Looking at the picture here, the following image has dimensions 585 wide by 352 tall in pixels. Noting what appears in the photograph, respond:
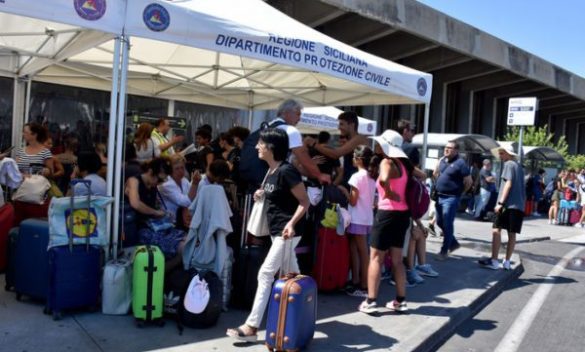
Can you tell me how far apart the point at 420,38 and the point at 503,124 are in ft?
57.0

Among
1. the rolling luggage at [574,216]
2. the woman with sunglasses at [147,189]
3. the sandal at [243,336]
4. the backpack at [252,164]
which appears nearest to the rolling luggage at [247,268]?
the backpack at [252,164]

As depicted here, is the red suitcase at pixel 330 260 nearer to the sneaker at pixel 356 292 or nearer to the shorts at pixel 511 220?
the sneaker at pixel 356 292

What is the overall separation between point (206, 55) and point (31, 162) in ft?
9.67

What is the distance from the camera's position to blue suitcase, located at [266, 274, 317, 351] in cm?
394

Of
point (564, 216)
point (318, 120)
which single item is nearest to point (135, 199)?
point (318, 120)

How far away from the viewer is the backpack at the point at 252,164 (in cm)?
483

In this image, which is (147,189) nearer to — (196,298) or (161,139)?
(196,298)

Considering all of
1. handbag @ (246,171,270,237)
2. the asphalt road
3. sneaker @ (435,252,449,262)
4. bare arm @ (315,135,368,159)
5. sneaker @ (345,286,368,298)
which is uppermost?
bare arm @ (315,135,368,159)

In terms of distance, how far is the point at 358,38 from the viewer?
2077cm

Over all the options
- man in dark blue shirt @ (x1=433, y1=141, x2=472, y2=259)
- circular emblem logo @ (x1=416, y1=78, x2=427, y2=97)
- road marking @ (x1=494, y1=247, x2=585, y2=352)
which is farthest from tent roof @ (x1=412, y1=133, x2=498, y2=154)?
circular emblem logo @ (x1=416, y1=78, x2=427, y2=97)

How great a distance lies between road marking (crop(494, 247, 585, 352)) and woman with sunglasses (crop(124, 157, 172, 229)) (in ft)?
11.2

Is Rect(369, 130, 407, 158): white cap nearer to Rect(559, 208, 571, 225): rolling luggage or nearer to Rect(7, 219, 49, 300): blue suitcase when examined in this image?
Rect(7, 219, 49, 300): blue suitcase

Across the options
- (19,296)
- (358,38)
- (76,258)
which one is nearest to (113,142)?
(76,258)

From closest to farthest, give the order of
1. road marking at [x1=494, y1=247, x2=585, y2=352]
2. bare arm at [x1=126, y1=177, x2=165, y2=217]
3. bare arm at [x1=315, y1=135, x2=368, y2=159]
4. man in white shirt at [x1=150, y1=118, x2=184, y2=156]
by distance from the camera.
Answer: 1. bare arm at [x1=126, y1=177, x2=165, y2=217]
2. road marking at [x1=494, y1=247, x2=585, y2=352]
3. bare arm at [x1=315, y1=135, x2=368, y2=159]
4. man in white shirt at [x1=150, y1=118, x2=184, y2=156]
